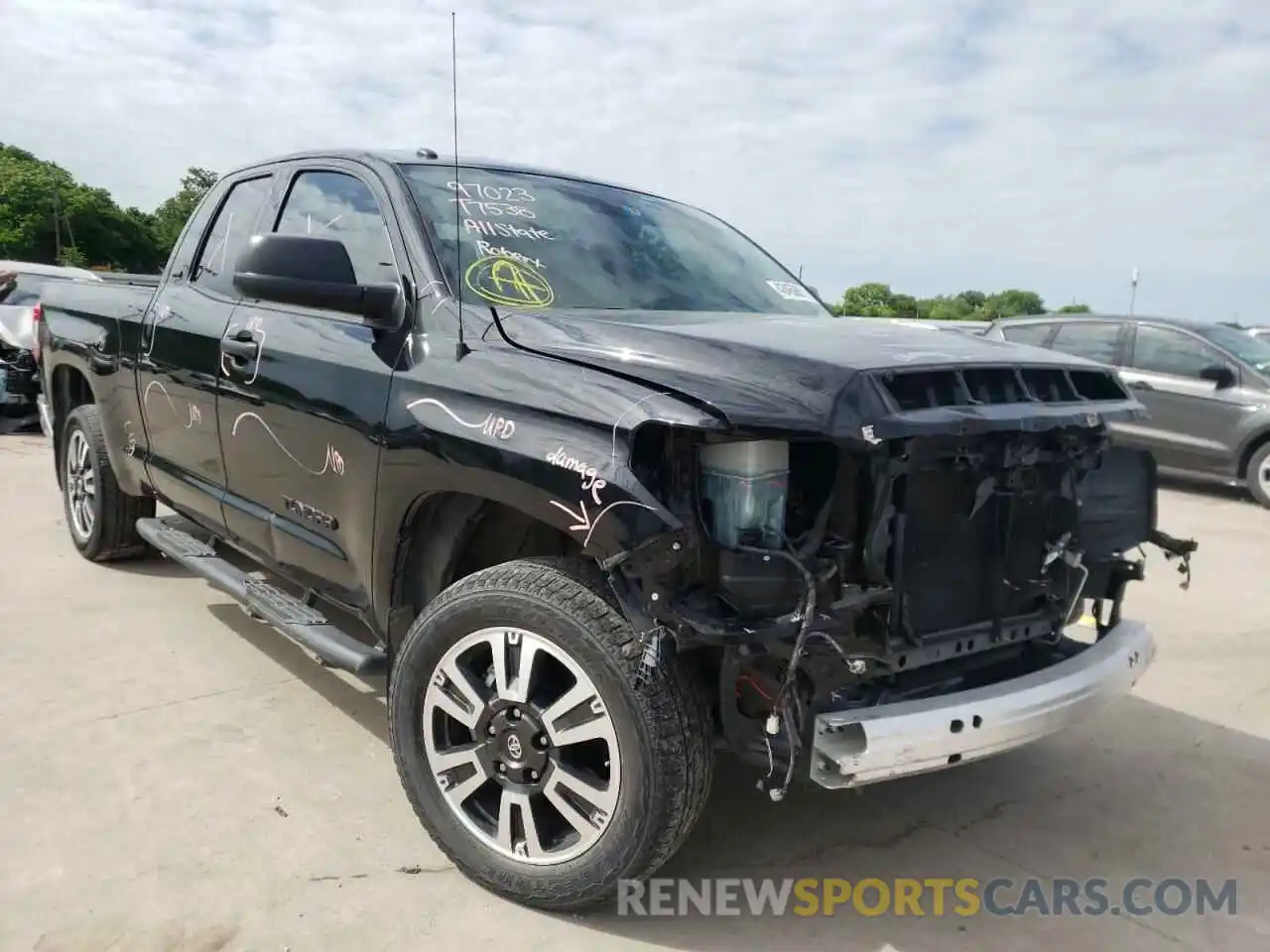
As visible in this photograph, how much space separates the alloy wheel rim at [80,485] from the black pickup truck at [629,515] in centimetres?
217

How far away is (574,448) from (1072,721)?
1.43 m

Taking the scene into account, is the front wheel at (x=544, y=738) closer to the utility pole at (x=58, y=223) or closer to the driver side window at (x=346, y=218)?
the driver side window at (x=346, y=218)

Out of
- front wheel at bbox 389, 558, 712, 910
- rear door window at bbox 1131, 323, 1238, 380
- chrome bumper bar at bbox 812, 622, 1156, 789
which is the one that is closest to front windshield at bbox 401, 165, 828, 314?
front wheel at bbox 389, 558, 712, 910

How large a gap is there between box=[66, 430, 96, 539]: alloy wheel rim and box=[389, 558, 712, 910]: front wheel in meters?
3.45

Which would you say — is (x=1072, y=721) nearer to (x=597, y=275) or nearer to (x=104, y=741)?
(x=597, y=275)

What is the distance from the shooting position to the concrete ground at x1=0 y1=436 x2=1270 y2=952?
253 cm

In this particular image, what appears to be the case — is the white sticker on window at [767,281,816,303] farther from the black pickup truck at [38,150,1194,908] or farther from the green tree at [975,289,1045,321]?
the green tree at [975,289,1045,321]

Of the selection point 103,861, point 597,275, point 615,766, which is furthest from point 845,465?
point 103,861

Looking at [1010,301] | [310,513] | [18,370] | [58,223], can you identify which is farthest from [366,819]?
[58,223]

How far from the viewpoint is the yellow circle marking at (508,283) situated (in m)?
2.97

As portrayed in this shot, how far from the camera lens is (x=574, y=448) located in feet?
7.70

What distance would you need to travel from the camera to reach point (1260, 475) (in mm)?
8742

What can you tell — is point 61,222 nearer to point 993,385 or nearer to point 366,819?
point 366,819

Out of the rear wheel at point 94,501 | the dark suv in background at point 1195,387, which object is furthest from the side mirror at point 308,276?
the dark suv in background at point 1195,387
